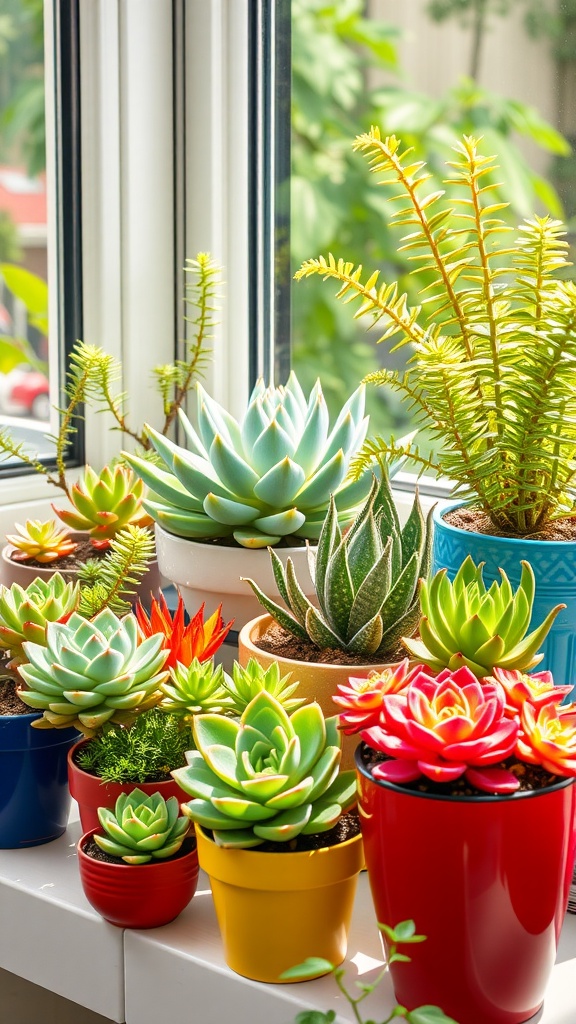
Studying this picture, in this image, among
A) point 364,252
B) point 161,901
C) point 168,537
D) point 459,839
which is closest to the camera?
point 459,839

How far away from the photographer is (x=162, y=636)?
2.30ft

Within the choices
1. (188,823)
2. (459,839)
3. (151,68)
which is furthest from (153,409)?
(459,839)

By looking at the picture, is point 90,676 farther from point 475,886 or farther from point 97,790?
point 475,886

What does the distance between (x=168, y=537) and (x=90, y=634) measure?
0.18m

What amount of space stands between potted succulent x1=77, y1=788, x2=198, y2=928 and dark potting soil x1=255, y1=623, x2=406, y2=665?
0.48 feet

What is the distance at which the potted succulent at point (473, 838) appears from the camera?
0.51 m

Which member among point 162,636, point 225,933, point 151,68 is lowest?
point 225,933

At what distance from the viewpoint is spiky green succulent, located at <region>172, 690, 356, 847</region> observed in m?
0.55

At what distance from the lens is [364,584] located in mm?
705

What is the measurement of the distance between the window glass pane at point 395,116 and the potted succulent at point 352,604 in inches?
4.7

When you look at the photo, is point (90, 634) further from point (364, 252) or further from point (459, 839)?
point (364, 252)

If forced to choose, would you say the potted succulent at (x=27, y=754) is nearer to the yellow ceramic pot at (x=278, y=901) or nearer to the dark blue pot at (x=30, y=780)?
the dark blue pot at (x=30, y=780)

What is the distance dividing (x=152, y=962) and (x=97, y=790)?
0.11 meters

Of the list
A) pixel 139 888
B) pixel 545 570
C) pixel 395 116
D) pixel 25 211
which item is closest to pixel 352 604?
pixel 545 570
